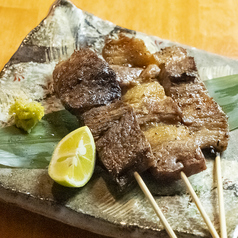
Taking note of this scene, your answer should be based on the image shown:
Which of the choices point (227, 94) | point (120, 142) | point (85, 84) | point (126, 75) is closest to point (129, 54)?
point (126, 75)

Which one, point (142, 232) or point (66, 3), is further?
point (66, 3)

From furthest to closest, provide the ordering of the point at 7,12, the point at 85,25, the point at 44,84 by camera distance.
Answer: the point at 7,12 → the point at 85,25 → the point at 44,84

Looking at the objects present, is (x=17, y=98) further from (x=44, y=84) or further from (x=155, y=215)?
(x=155, y=215)

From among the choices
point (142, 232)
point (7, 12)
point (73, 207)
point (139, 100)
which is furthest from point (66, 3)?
point (142, 232)

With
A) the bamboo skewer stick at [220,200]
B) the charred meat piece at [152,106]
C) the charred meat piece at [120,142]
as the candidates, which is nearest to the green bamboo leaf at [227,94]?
the bamboo skewer stick at [220,200]

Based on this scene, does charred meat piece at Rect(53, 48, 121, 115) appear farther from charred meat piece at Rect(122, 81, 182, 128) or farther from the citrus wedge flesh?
the citrus wedge flesh

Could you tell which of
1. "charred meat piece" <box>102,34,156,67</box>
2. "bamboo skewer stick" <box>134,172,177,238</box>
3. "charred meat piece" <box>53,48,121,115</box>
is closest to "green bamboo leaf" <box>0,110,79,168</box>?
"charred meat piece" <box>53,48,121,115</box>

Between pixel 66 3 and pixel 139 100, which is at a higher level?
pixel 66 3

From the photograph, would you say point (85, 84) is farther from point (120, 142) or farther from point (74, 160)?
point (74, 160)
